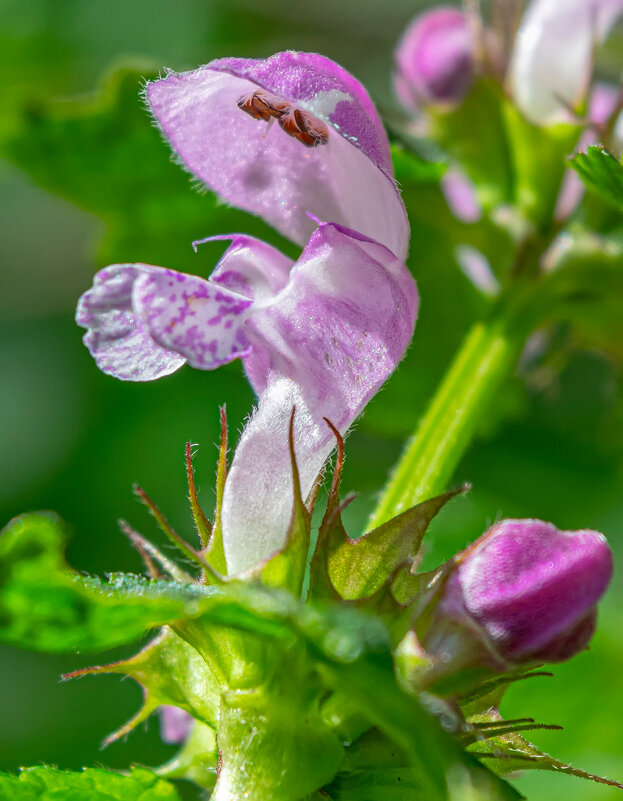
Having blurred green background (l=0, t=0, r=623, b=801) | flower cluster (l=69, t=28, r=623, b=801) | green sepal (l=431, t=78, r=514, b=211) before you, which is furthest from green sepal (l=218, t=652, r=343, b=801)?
green sepal (l=431, t=78, r=514, b=211)

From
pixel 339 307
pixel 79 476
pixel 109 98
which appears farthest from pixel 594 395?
pixel 339 307

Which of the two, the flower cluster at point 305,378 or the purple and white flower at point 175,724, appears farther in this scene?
the purple and white flower at point 175,724

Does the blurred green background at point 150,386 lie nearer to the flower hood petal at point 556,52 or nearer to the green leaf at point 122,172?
the green leaf at point 122,172

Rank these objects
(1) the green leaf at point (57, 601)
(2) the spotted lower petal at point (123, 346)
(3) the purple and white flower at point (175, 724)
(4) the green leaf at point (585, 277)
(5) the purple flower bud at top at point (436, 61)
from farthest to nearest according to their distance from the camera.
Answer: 1. (5) the purple flower bud at top at point (436, 61)
2. (4) the green leaf at point (585, 277)
3. (3) the purple and white flower at point (175, 724)
4. (2) the spotted lower petal at point (123, 346)
5. (1) the green leaf at point (57, 601)

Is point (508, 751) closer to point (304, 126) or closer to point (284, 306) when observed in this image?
point (284, 306)

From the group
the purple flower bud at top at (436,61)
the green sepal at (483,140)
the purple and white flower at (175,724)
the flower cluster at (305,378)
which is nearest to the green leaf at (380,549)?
the flower cluster at (305,378)

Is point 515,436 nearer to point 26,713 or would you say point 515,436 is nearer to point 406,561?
point 26,713

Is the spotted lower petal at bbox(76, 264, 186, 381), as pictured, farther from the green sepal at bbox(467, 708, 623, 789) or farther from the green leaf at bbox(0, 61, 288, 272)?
the green leaf at bbox(0, 61, 288, 272)

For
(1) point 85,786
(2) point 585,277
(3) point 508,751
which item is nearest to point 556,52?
(2) point 585,277
